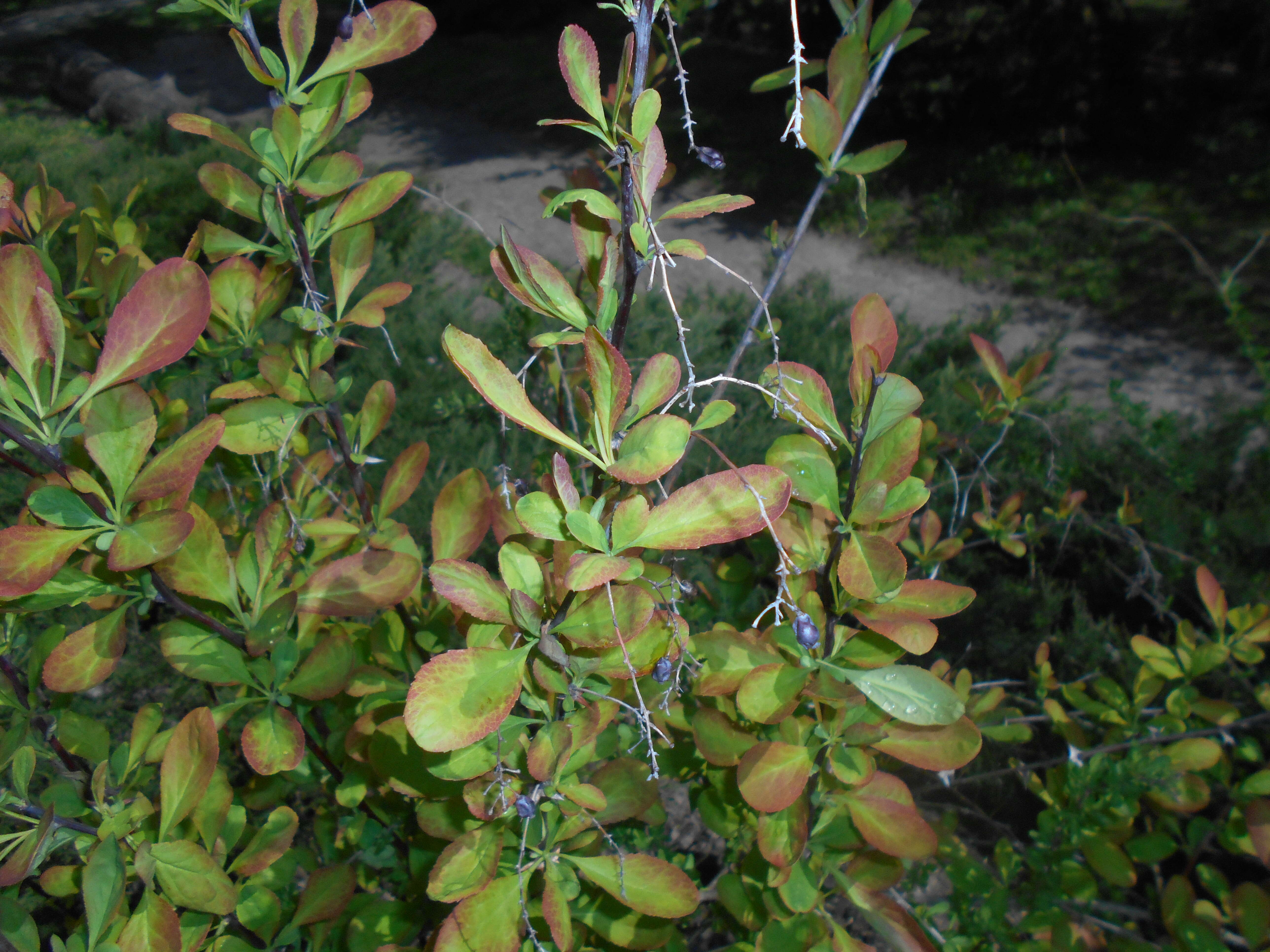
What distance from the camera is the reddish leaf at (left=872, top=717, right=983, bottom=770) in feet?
2.63

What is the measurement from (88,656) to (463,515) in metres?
0.38

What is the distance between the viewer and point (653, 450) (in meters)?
0.55

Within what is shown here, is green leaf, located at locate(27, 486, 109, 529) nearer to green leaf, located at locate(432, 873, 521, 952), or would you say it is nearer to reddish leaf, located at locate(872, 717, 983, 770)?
green leaf, located at locate(432, 873, 521, 952)

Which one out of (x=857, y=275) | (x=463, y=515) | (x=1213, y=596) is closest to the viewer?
(x=463, y=515)

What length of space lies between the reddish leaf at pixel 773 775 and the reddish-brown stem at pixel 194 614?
1.79 feet

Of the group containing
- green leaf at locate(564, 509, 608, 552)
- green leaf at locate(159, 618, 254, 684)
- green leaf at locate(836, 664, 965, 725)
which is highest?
green leaf at locate(564, 509, 608, 552)

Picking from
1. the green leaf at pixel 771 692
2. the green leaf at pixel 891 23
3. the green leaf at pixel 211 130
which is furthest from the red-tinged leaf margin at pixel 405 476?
the green leaf at pixel 891 23

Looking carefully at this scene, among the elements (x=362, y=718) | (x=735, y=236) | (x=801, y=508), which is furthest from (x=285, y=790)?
(x=735, y=236)

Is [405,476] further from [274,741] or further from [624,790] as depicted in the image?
[624,790]

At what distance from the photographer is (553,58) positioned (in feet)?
33.1

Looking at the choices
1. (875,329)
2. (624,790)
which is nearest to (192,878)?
(624,790)

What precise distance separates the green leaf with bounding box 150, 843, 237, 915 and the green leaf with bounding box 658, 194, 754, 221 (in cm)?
70

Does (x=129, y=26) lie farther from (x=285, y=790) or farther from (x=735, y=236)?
(x=285, y=790)

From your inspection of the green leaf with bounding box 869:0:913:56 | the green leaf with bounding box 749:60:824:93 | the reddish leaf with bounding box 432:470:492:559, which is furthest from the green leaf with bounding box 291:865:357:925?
the green leaf with bounding box 869:0:913:56
